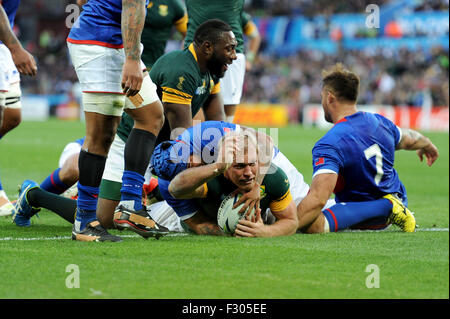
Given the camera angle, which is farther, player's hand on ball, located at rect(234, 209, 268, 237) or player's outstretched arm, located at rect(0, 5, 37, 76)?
player's hand on ball, located at rect(234, 209, 268, 237)

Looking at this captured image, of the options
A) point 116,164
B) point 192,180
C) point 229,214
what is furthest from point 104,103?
point 116,164

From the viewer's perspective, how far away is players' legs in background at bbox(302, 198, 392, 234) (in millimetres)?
5840

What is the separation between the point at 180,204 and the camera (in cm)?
552

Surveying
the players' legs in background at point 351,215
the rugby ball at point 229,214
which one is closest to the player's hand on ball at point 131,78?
the rugby ball at point 229,214

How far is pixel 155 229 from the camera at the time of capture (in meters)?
5.03

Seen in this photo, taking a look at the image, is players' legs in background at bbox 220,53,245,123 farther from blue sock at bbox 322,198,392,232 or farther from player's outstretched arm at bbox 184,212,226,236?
player's outstretched arm at bbox 184,212,226,236

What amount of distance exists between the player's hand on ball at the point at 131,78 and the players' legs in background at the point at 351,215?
1.94m

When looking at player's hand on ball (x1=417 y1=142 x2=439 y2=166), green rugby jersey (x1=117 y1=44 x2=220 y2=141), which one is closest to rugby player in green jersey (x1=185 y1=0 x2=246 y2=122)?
green rugby jersey (x1=117 y1=44 x2=220 y2=141)

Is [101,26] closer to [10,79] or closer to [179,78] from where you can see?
[179,78]

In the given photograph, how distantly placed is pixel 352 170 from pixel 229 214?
119 centimetres

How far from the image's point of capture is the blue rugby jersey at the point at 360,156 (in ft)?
19.4
